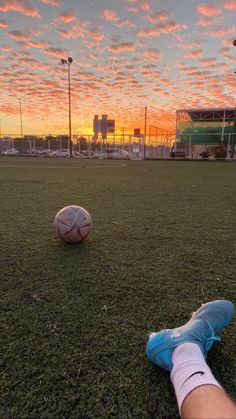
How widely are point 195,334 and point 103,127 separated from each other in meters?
37.4

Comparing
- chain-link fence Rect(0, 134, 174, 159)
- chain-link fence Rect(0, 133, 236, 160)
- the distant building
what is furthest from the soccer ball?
the distant building

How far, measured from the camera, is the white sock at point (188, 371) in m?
1.08

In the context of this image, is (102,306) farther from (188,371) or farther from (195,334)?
(188,371)

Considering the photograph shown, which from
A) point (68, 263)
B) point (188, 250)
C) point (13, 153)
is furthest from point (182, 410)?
point (13, 153)

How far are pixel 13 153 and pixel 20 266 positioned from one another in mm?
41493

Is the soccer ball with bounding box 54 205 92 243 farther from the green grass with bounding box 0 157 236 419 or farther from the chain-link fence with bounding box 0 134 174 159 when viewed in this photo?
the chain-link fence with bounding box 0 134 174 159

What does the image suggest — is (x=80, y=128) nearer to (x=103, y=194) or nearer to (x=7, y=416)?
(x=103, y=194)

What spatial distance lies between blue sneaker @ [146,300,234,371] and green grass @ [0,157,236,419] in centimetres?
6

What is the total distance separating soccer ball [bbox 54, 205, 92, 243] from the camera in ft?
9.48

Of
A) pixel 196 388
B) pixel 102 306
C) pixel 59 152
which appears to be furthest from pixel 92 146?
pixel 196 388

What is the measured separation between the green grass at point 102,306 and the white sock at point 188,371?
70mm

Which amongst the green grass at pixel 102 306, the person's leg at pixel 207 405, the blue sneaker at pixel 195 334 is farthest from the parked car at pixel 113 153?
the person's leg at pixel 207 405

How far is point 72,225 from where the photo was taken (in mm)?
2883

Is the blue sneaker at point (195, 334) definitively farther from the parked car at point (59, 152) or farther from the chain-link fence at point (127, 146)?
the parked car at point (59, 152)
